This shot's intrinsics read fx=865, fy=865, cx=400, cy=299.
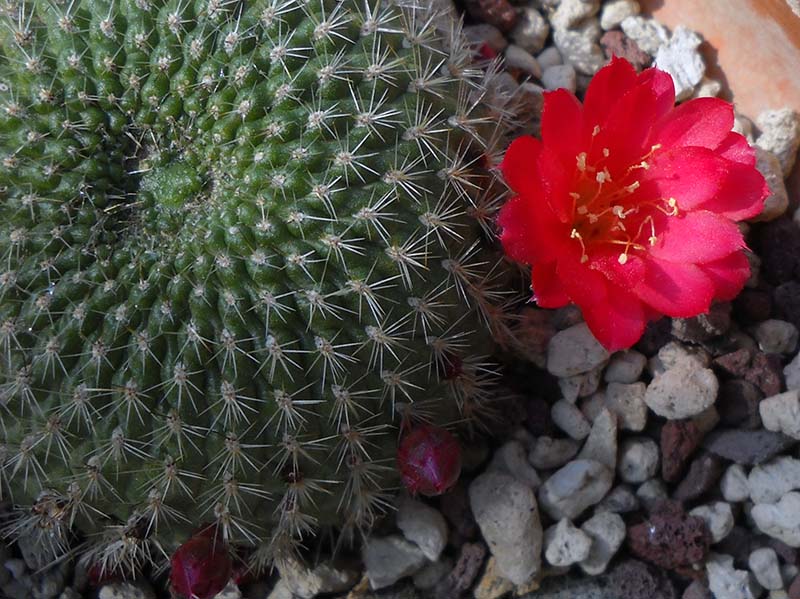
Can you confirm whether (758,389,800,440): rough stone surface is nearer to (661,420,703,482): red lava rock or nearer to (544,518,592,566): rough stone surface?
(661,420,703,482): red lava rock

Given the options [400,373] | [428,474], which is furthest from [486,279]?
Answer: [428,474]

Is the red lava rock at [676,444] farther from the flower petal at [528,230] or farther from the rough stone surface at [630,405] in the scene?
the flower petal at [528,230]

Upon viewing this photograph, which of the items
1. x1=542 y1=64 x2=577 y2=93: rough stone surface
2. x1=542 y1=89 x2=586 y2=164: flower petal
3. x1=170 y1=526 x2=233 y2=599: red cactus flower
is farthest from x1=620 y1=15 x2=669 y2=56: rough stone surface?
x1=170 y1=526 x2=233 y2=599: red cactus flower

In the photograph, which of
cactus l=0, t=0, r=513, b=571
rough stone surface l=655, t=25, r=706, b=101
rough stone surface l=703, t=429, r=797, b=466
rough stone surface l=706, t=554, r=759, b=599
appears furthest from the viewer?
rough stone surface l=655, t=25, r=706, b=101

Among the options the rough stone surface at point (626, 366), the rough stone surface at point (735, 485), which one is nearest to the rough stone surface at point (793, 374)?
the rough stone surface at point (735, 485)

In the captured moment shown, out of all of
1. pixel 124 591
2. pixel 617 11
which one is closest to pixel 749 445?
pixel 617 11

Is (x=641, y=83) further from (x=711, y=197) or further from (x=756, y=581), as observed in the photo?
(x=756, y=581)
